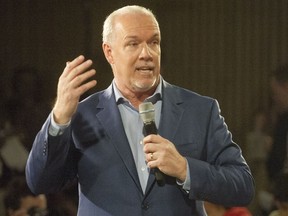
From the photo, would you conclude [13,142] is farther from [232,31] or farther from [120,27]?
[120,27]

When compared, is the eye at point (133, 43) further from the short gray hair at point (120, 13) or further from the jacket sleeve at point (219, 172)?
the jacket sleeve at point (219, 172)

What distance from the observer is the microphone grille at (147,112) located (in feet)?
5.70

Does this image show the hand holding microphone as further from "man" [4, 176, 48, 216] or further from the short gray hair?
"man" [4, 176, 48, 216]

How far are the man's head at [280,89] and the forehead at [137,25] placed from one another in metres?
2.35

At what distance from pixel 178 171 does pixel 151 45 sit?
34cm

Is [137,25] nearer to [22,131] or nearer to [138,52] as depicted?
[138,52]

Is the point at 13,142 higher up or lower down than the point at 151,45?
lower down

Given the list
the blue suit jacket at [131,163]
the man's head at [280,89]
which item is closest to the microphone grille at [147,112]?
the blue suit jacket at [131,163]

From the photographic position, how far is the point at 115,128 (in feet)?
6.11

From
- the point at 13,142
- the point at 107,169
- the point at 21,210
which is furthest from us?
the point at 13,142

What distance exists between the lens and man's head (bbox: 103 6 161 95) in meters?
1.82

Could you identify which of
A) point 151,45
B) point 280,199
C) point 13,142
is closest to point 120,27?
point 151,45

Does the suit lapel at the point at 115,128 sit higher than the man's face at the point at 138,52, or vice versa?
the man's face at the point at 138,52

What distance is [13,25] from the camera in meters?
4.56
